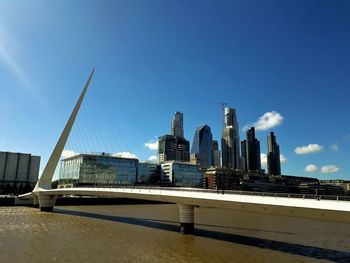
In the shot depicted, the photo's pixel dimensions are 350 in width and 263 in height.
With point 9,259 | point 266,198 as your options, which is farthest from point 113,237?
point 266,198

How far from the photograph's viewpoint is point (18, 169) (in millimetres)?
137000

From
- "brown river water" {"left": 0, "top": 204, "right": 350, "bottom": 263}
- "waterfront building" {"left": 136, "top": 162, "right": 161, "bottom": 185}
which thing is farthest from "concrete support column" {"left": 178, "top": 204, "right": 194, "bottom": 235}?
"waterfront building" {"left": 136, "top": 162, "right": 161, "bottom": 185}

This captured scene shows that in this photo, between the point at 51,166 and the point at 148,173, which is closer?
the point at 51,166

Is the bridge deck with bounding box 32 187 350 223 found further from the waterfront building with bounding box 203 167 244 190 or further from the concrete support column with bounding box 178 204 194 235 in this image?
the waterfront building with bounding box 203 167 244 190

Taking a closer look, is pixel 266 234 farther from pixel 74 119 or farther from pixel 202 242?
pixel 74 119

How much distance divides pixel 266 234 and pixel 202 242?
9202 millimetres

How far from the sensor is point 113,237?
1155 inches

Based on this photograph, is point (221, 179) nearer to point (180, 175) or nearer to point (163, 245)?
point (180, 175)

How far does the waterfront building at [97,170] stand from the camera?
127 meters

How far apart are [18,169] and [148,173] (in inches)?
2293

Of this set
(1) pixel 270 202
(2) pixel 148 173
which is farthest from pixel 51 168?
(2) pixel 148 173

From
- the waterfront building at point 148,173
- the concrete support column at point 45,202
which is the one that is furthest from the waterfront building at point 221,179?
the concrete support column at point 45,202

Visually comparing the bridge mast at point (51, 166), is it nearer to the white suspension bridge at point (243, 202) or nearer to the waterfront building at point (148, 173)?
the white suspension bridge at point (243, 202)

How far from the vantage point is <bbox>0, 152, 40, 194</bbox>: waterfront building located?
132750 millimetres
